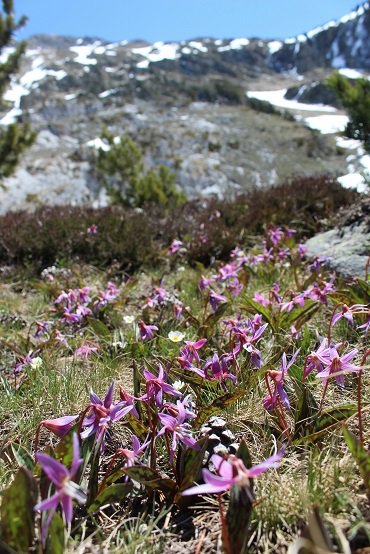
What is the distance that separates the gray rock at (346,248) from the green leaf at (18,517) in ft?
9.81

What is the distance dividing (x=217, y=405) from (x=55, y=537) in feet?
2.35

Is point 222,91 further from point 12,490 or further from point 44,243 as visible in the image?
point 12,490

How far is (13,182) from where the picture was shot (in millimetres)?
22062

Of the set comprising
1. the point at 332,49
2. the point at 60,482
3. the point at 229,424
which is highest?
the point at 60,482

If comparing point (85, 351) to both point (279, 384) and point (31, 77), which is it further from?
point (31, 77)

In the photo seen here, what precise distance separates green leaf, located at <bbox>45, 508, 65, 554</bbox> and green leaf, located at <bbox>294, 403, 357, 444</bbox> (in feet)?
2.69

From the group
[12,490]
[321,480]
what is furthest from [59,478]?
[321,480]

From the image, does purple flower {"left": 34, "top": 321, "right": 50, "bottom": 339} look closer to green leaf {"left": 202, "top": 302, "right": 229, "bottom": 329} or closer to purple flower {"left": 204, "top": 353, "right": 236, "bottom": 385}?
green leaf {"left": 202, "top": 302, "right": 229, "bottom": 329}

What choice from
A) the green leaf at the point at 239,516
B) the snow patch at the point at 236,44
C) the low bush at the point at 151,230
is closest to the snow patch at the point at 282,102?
the snow patch at the point at 236,44

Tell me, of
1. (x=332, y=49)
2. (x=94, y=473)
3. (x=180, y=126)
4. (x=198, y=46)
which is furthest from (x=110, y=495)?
(x=332, y=49)

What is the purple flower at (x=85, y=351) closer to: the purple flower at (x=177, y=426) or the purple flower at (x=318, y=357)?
the purple flower at (x=177, y=426)

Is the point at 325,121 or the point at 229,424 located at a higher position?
the point at 229,424

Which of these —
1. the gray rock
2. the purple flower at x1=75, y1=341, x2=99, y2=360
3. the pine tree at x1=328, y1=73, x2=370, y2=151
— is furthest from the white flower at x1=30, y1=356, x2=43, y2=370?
the pine tree at x1=328, y1=73, x2=370, y2=151

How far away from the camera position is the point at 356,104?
195 inches
